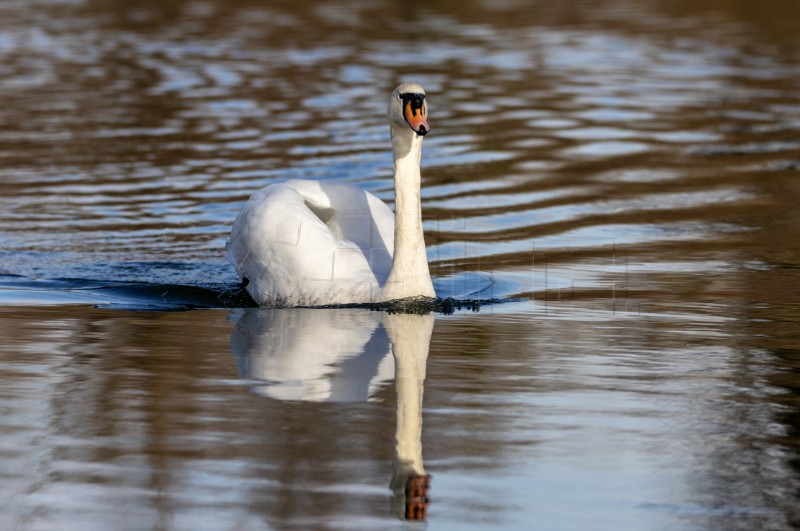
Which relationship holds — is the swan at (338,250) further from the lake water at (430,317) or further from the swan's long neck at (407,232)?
the lake water at (430,317)

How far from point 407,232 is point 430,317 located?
0.61m

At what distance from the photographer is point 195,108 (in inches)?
874

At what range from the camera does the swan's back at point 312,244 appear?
10266 mm

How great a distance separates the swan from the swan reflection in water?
0.15 m

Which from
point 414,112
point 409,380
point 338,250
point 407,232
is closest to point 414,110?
point 414,112

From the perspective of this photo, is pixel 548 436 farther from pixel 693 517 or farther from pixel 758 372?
pixel 758 372

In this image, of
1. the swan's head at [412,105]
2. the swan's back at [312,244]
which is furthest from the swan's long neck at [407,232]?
the swan's head at [412,105]

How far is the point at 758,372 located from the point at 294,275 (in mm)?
3456

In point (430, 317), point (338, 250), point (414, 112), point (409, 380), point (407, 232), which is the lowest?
point (409, 380)

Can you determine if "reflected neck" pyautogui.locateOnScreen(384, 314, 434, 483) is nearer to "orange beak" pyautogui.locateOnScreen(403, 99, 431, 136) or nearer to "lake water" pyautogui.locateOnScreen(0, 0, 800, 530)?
"lake water" pyautogui.locateOnScreen(0, 0, 800, 530)

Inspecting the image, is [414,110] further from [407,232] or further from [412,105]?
[407,232]

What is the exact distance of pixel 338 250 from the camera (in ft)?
34.0

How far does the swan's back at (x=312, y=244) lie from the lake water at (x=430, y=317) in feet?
0.98

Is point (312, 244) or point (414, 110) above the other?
point (414, 110)
